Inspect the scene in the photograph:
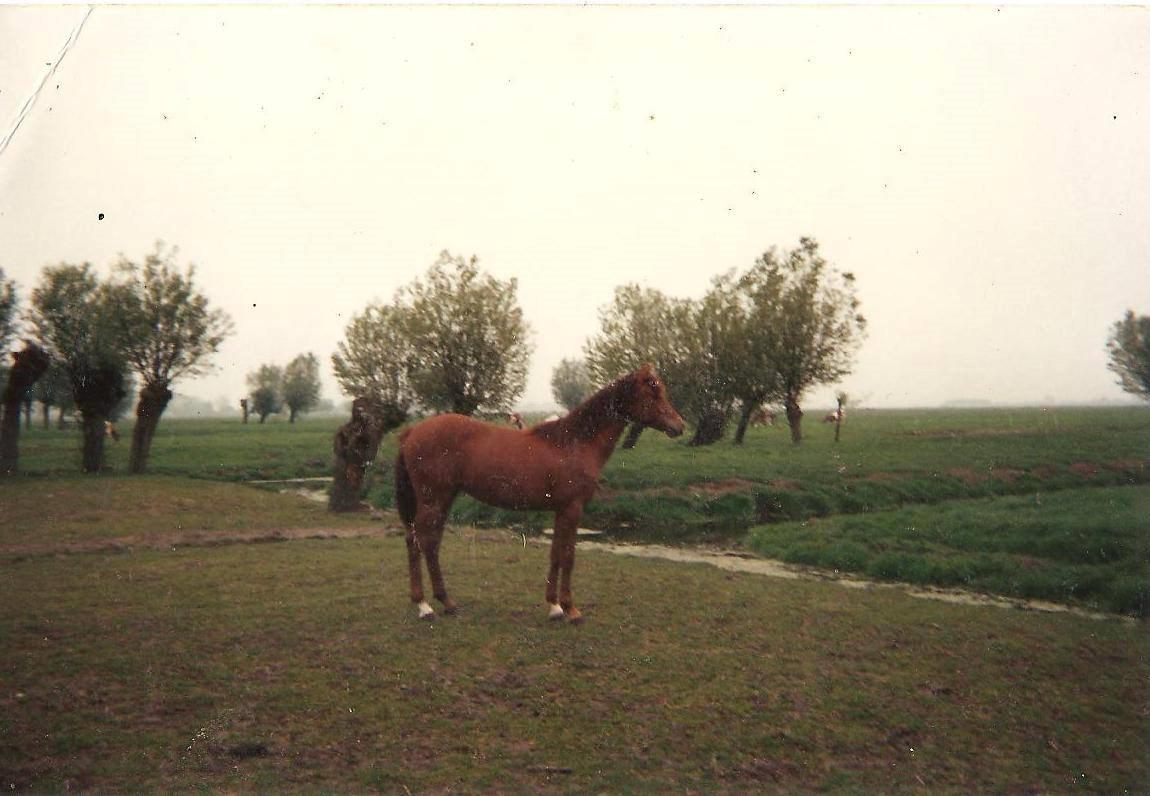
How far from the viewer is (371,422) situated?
15.4 m

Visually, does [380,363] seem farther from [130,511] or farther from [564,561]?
[564,561]

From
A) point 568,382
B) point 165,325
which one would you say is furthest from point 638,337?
point 568,382

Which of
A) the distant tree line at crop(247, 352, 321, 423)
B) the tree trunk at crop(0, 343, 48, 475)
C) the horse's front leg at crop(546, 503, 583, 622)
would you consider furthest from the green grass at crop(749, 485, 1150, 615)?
the distant tree line at crop(247, 352, 321, 423)

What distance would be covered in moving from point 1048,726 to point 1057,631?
3.19 m

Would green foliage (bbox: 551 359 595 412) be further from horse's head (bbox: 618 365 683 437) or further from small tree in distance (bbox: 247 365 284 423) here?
horse's head (bbox: 618 365 683 437)

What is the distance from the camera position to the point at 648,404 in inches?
255

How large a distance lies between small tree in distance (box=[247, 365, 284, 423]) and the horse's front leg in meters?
60.0

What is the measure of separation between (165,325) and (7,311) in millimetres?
8848

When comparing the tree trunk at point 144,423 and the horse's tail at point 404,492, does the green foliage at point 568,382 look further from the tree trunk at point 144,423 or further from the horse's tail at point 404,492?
the horse's tail at point 404,492

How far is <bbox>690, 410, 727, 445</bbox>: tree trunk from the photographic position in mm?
27594

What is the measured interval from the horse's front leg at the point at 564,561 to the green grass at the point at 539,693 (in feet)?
1.17

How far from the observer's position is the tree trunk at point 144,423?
14.5 meters

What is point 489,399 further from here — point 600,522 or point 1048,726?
point 1048,726

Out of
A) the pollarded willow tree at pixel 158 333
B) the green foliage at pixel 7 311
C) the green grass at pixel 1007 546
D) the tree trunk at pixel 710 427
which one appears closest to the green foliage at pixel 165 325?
the pollarded willow tree at pixel 158 333
